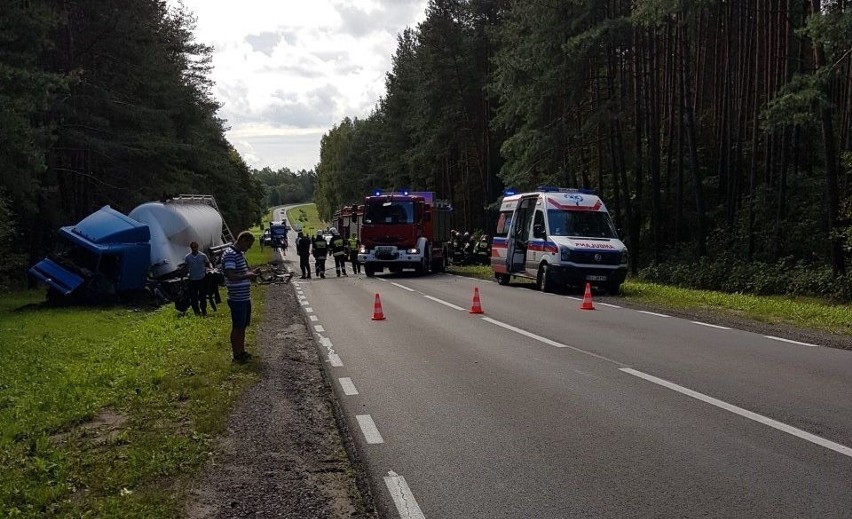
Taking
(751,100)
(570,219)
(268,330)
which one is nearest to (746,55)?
(751,100)

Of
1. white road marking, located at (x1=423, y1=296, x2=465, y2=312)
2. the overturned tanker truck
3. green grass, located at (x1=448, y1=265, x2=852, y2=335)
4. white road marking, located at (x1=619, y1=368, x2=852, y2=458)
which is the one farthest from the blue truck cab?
white road marking, located at (x1=619, y1=368, x2=852, y2=458)

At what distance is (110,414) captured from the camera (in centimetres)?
771

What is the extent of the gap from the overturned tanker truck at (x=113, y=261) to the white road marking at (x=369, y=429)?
1324cm

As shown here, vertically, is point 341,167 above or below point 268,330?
above

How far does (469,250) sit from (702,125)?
13.4m

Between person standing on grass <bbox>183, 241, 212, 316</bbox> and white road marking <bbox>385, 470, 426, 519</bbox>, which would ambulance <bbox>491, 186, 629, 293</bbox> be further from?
white road marking <bbox>385, 470, 426, 519</bbox>

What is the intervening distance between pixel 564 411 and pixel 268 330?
27.2 feet

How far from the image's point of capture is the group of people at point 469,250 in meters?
39.1

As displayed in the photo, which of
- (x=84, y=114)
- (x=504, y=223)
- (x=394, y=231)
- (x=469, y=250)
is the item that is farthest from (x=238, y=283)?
(x=469, y=250)

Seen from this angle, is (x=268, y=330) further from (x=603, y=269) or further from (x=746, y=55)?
(x=746, y=55)

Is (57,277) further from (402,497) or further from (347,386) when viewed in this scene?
(402,497)

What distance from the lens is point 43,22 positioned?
69.6 feet

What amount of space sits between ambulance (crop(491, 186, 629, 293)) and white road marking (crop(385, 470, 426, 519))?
15.6 meters

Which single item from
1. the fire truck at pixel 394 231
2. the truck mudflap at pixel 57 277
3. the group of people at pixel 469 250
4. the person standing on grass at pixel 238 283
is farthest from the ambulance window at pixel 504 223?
the person standing on grass at pixel 238 283
